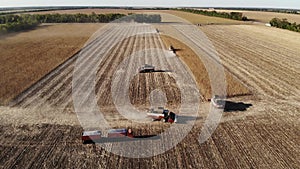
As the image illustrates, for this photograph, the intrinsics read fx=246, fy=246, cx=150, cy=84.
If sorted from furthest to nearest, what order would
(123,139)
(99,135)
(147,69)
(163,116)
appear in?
(147,69), (163,116), (123,139), (99,135)

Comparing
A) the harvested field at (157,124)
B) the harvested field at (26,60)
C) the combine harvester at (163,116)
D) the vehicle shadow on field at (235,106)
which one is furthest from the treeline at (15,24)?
the vehicle shadow on field at (235,106)

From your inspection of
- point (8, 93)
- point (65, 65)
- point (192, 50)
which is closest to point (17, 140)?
point (8, 93)

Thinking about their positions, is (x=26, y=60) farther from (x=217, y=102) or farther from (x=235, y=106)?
(x=235, y=106)

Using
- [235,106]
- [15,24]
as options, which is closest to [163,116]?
[235,106]

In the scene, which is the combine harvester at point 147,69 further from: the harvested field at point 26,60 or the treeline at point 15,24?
the treeline at point 15,24

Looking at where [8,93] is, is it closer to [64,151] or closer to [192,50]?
[64,151]

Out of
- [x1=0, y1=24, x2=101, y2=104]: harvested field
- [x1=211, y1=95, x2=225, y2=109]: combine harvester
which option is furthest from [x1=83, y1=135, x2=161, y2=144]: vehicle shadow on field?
[x1=0, y1=24, x2=101, y2=104]: harvested field
